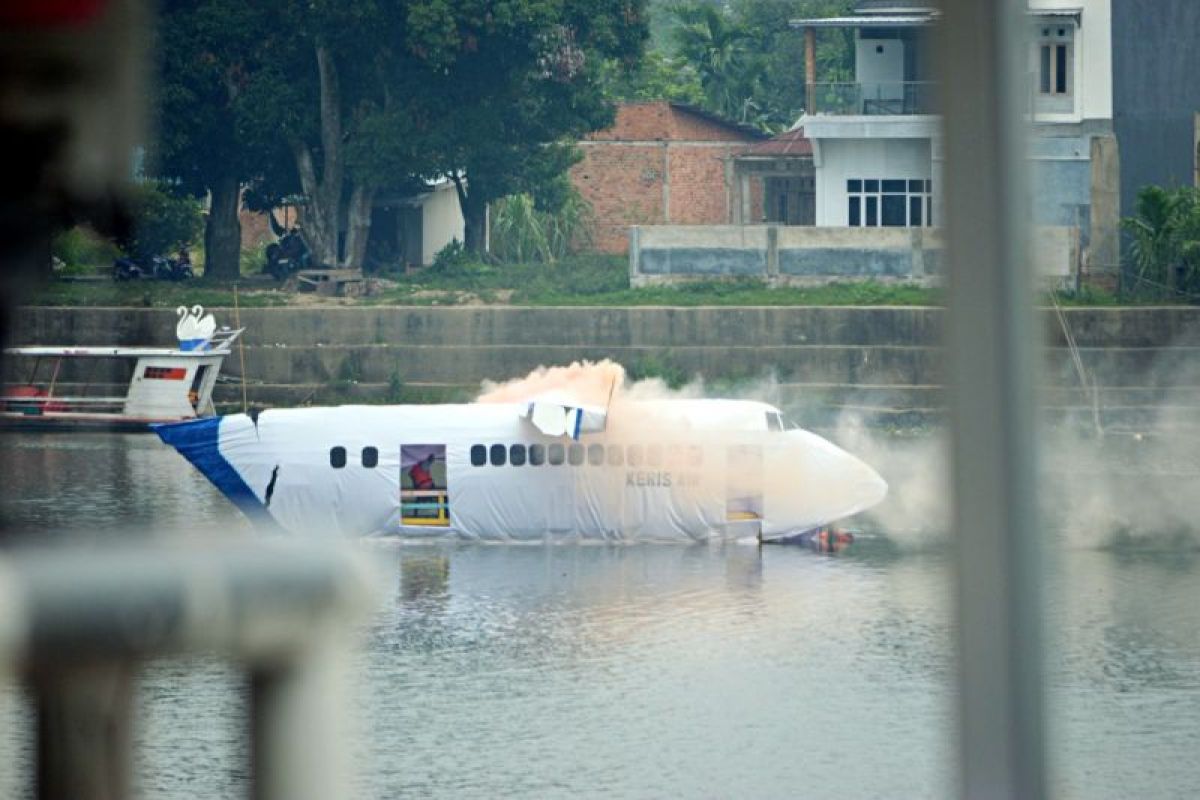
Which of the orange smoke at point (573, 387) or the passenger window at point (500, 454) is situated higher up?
the orange smoke at point (573, 387)

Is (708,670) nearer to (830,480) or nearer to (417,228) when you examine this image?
(830,480)

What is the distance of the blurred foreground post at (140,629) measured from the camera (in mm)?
656

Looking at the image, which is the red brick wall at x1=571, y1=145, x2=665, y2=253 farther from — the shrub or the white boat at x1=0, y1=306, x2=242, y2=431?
the shrub

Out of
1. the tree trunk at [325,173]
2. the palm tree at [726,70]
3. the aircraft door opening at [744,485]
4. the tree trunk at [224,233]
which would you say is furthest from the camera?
the aircraft door opening at [744,485]

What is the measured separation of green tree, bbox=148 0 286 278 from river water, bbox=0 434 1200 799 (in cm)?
157

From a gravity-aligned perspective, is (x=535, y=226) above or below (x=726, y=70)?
below

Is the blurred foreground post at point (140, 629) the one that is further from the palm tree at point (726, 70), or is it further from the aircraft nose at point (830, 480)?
the aircraft nose at point (830, 480)

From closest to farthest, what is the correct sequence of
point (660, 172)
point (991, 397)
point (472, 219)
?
1. point (991, 397)
2. point (660, 172)
3. point (472, 219)

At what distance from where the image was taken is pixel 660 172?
17.2 m

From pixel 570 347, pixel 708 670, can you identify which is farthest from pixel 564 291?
pixel 708 670

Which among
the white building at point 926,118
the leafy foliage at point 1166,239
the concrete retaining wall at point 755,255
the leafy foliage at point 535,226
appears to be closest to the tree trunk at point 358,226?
the leafy foliage at point 535,226

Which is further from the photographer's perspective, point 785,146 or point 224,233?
point 785,146

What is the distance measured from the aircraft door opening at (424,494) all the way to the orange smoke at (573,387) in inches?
32.5

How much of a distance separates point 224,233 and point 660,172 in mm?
5526
